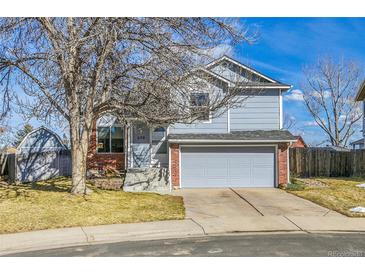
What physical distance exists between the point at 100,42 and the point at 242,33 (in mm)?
4399

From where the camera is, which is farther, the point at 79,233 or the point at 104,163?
the point at 104,163

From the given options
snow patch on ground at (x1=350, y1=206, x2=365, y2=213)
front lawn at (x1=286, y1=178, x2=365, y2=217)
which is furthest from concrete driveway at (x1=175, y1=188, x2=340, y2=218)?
snow patch on ground at (x1=350, y1=206, x2=365, y2=213)

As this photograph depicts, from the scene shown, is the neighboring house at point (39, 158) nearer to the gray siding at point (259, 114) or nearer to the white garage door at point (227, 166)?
the gray siding at point (259, 114)

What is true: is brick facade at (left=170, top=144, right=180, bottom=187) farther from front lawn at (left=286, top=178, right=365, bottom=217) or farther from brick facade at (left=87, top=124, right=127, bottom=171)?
front lawn at (left=286, top=178, right=365, bottom=217)

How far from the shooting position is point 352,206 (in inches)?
494

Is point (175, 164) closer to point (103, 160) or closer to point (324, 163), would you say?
point (103, 160)

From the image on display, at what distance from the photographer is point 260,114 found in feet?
63.8

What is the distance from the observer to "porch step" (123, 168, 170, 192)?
54.5ft

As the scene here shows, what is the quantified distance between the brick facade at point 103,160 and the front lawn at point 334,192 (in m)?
8.58

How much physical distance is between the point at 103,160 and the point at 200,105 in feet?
27.5

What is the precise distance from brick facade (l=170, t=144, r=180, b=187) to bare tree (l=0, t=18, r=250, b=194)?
5.31 meters

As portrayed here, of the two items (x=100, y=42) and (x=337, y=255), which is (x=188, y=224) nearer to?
(x=337, y=255)

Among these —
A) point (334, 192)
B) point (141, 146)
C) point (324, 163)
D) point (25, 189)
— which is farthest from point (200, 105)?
point (324, 163)
